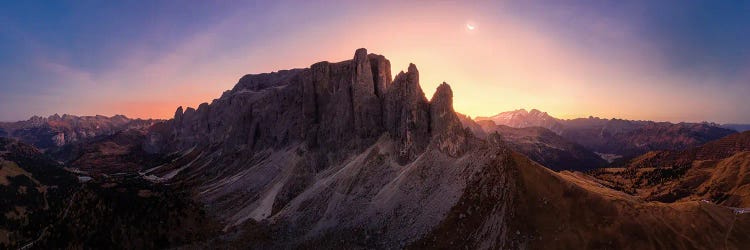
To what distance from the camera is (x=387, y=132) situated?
10312cm

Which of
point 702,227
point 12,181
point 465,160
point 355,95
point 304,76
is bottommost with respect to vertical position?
point 12,181

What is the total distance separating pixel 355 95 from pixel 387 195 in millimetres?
48011

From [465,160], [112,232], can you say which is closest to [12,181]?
[112,232]

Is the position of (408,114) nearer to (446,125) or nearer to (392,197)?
(446,125)

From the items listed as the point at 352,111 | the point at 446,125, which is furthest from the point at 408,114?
the point at 352,111

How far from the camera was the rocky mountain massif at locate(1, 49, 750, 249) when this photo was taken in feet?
188

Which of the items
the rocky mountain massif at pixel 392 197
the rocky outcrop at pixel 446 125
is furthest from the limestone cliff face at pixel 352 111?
the rocky mountain massif at pixel 392 197

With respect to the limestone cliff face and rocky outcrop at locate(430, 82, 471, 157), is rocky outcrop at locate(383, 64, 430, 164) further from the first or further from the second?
rocky outcrop at locate(430, 82, 471, 157)

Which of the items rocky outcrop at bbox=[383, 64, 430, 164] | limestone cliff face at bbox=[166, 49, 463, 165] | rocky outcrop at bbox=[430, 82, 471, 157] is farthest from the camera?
limestone cliff face at bbox=[166, 49, 463, 165]

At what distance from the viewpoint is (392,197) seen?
3022 inches

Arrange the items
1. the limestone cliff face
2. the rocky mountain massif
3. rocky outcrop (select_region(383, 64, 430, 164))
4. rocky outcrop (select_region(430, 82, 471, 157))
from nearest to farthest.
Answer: the rocky mountain massif < rocky outcrop (select_region(430, 82, 471, 157)) < rocky outcrop (select_region(383, 64, 430, 164)) < the limestone cliff face

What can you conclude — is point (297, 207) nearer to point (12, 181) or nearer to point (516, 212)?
point (516, 212)

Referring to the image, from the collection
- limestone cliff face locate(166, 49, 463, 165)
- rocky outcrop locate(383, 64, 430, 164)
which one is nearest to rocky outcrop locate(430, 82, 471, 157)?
limestone cliff face locate(166, 49, 463, 165)

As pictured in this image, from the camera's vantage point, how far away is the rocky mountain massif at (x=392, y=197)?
188 ft
